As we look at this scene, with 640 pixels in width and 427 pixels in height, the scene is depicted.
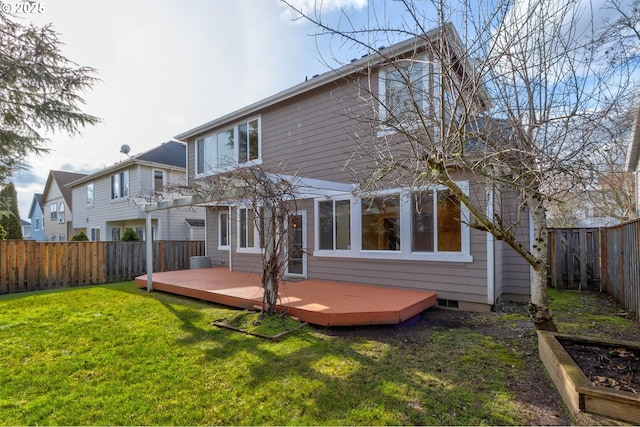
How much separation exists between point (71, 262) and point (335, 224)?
8530 mm

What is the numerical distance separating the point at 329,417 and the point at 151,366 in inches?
89.8

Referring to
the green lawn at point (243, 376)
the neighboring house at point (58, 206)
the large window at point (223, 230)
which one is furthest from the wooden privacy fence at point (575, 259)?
the neighboring house at point (58, 206)

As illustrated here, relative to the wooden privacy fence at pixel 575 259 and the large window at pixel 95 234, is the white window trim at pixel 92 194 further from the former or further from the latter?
the wooden privacy fence at pixel 575 259

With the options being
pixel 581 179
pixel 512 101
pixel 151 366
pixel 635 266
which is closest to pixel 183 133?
pixel 151 366

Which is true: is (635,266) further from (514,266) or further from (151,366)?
(151,366)

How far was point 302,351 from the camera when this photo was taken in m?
4.08

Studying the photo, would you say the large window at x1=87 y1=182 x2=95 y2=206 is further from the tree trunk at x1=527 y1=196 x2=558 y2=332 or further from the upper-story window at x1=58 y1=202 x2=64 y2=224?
the tree trunk at x1=527 y1=196 x2=558 y2=332

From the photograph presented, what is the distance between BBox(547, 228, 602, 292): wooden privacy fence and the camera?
8289 mm

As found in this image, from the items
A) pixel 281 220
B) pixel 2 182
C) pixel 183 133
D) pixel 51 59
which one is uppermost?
pixel 51 59

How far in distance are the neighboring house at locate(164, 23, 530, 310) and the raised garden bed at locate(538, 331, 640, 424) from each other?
6.77ft

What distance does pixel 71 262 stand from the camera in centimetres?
986

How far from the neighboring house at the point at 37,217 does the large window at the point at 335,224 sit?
3138cm

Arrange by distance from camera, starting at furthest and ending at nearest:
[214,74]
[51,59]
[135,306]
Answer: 1. [51,59]
2. [214,74]
3. [135,306]

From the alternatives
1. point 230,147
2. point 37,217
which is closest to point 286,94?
point 230,147
